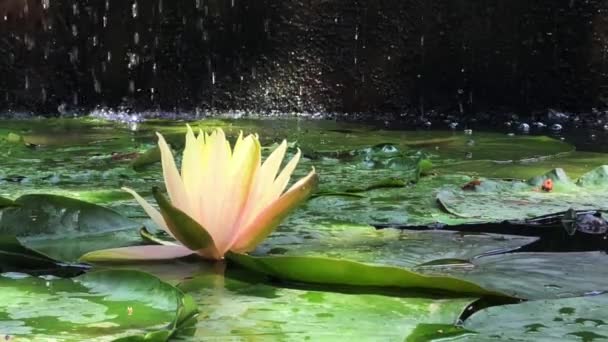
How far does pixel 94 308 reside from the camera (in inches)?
A: 25.0

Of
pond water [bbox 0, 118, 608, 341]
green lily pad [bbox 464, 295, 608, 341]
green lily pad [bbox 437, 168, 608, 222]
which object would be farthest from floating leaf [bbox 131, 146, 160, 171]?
green lily pad [bbox 464, 295, 608, 341]

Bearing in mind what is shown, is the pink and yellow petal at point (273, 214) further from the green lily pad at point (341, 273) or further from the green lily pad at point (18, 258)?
the green lily pad at point (18, 258)

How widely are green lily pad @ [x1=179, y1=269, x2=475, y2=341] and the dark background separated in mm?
3429

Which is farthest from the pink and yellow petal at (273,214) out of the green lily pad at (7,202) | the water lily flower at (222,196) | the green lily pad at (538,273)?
the green lily pad at (7,202)

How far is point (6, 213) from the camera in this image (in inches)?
36.9

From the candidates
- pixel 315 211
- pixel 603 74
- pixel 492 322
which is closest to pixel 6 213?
pixel 315 211

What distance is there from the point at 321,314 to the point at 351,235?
32 cm

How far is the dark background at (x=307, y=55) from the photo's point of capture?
4066 millimetres

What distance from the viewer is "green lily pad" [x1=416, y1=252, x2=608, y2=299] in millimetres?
713

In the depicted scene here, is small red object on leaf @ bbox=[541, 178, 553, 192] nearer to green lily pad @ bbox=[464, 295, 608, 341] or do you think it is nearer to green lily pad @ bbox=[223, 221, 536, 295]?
green lily pad @ bbox=[223, 221, 536, 295]

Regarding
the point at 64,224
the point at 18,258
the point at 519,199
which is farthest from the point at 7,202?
the point at 519,199

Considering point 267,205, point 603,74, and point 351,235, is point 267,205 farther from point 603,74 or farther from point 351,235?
point 603,74

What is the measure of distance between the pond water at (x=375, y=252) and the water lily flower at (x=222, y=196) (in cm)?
3

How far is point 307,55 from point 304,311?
3.63 meters
